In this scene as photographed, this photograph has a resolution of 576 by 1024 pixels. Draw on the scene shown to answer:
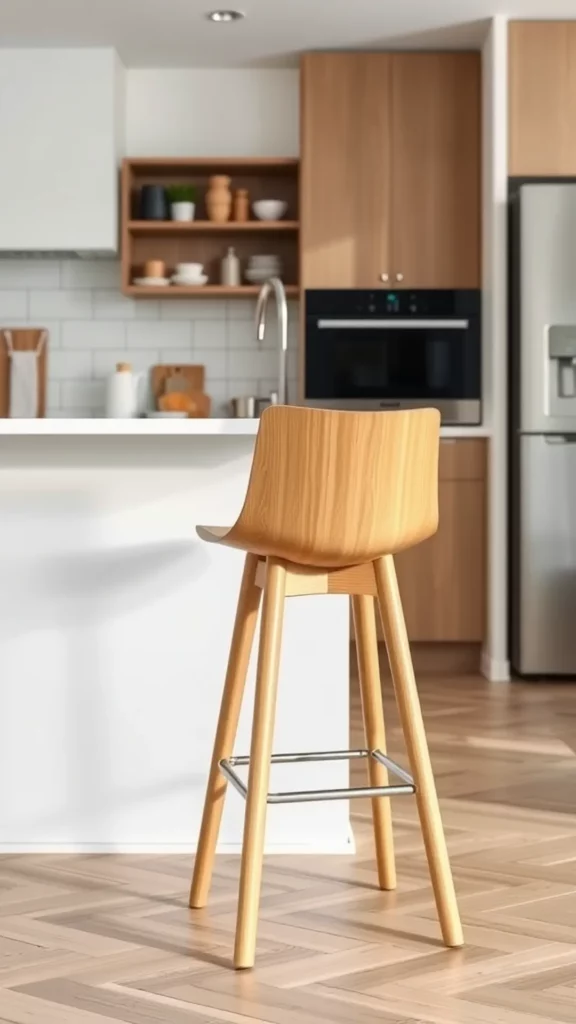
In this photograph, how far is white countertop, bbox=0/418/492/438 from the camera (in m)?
2.63

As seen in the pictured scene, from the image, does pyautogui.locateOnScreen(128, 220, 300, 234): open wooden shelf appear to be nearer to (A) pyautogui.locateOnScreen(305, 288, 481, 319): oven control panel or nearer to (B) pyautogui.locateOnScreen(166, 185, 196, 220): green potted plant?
(B) pyautogui.locateOnScreen(166, 185, 196, 220): green potted plant

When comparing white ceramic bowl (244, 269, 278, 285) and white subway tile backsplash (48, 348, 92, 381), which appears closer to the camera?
white ceramic bowl (244, 269, 278, 285)

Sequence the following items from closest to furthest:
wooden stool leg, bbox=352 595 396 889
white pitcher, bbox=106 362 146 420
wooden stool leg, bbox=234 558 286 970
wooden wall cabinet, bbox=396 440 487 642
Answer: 1. wooden stool leg, bbox=234 558 286 970
2. wooden stool leg, bbox=352 595 396 889
3. white pitcher, bbox=106 362 146 420
4. wooden wall cabinet, bbox=396 440 487 642

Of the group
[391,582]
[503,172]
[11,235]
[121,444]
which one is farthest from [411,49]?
[391,582]

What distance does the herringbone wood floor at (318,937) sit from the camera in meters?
2.03

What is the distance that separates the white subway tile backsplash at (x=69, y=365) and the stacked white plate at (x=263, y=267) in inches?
31.6

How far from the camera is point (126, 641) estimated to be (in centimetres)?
287

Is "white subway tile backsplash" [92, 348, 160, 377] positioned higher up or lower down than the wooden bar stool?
higher up

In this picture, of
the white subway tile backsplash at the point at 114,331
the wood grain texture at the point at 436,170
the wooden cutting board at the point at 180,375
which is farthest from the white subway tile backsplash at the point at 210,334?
the wood grain texture at the point at 436,170

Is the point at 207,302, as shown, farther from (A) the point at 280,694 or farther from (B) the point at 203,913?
(B) the point at 203,913

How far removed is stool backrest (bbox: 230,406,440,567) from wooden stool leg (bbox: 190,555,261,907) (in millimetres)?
219

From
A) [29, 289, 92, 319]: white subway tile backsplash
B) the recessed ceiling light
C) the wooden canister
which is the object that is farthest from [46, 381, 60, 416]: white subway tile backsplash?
the recessed ceiling light

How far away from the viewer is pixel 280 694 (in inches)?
113

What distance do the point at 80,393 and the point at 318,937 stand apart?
13.3 ft
